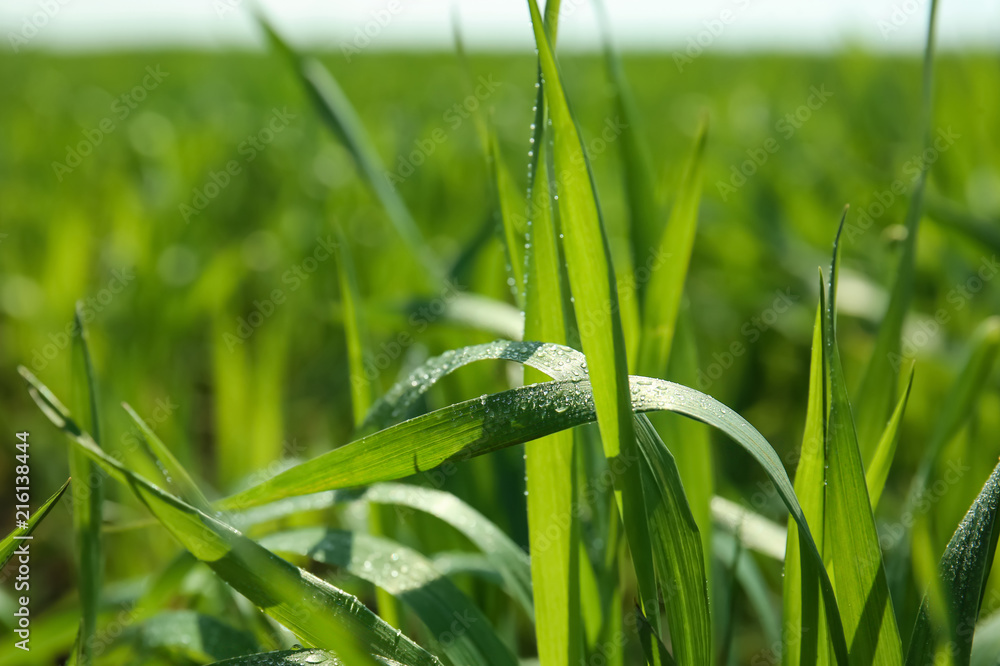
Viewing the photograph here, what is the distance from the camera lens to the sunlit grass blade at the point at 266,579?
0.38 meters

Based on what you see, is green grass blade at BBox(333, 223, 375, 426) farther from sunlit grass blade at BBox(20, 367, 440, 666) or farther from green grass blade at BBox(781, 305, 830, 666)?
green grass blade at BBox(781, 305, 830, 666)

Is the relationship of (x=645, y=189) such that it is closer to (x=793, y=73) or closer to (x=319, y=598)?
(x=319, y=598)

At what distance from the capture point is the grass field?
1.51 feet

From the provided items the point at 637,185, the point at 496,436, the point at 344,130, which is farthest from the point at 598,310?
the point at 344,130

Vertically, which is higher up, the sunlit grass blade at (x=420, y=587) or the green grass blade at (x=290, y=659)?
the sunlit grass blade at (x=420, y=587)

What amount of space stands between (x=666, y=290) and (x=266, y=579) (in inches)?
14.9

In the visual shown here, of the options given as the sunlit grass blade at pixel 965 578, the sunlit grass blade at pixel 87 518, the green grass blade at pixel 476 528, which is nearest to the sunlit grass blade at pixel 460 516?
the green grass blade at pixel 476 528

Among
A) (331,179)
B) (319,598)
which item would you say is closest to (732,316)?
(331,179)

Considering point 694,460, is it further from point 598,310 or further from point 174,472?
point 174,472

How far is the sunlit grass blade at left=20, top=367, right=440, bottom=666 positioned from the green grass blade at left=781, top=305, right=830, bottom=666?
23 centimetres

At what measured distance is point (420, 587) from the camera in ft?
1.78

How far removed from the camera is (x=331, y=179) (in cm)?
212

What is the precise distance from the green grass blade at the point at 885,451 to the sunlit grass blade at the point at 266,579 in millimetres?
313

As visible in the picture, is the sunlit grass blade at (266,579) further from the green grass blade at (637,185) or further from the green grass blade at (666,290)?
the green grass blade at (637,185)
